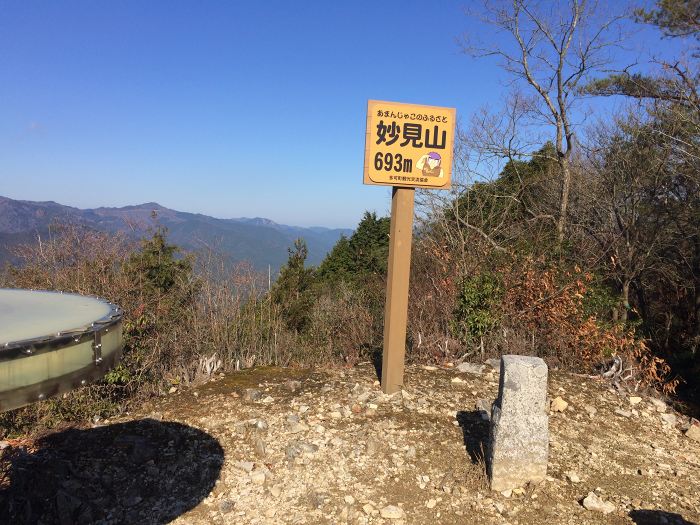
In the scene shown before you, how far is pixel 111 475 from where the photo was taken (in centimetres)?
335

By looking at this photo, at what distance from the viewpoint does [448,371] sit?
5.49m

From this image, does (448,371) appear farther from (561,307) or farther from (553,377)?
(561,307)

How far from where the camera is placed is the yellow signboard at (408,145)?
4273 mm

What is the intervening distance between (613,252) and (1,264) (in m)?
10.9

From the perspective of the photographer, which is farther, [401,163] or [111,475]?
[401,163]

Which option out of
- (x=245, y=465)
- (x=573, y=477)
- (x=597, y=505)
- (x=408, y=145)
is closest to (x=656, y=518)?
(x=597, y=505)

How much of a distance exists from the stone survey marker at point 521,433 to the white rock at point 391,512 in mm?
727

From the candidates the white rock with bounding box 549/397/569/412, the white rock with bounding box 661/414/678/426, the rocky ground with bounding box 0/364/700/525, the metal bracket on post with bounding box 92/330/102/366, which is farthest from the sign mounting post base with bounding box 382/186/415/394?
the metal bracket on post with bounding box 92/330/102/366

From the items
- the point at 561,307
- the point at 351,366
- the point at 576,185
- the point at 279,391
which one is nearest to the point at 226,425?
the point at 279,391

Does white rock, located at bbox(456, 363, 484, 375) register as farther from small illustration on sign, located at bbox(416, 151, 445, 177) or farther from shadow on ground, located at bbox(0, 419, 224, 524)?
shadow on ground, located at bbox(0, 419, 224, 524)

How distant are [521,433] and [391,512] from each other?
106 cm

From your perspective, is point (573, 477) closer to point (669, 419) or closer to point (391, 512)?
point (391, 512)

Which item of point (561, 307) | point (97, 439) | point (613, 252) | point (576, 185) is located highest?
point (576, 185)

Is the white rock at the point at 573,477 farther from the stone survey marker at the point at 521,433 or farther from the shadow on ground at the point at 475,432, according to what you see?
the shadow on ground at the point at 475,432
